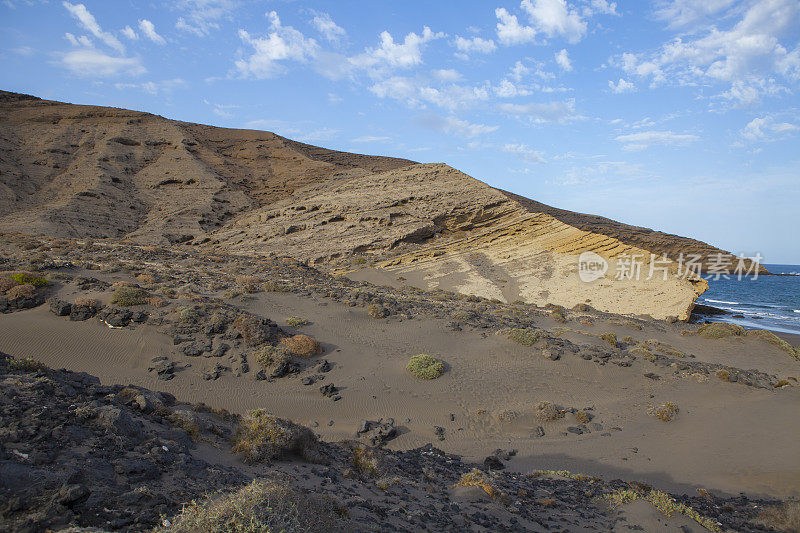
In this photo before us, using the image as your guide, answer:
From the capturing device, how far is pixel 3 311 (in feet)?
38.0

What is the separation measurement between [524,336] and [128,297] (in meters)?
12.8

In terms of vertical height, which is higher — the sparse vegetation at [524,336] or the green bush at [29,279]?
the green bush at [29,279]

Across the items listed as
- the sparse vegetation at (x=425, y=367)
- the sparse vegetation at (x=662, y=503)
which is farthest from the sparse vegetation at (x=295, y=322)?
the sparse vegetation at (x=662, y=503)

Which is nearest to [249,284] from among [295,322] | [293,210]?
[295,322]

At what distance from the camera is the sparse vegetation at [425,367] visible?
11703 mm

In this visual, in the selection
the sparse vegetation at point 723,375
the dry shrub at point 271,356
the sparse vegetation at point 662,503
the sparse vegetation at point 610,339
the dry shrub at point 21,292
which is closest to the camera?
the sparse vegetation at point 662,503

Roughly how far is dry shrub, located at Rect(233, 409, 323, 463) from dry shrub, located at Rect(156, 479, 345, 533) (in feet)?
6.07

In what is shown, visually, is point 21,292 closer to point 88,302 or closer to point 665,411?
point 88,302

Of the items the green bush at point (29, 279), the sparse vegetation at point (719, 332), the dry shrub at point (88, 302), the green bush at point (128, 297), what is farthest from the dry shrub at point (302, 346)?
the sparse vegetation at point (719, 332)

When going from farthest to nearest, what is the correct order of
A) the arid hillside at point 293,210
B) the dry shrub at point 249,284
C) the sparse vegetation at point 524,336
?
the arid hillside at point 293,210, the dry shrub at point 249,284, the sparse vegetation at point 524,336

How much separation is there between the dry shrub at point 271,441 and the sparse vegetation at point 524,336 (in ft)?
31.0

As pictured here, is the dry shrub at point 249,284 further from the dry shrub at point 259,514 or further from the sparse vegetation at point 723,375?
the sparse vegetation at point 723,375

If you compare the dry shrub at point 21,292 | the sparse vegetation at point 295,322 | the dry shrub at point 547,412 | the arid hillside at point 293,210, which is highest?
the arid hillside at point 293,210

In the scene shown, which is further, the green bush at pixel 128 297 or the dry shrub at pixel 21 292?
the green bush at pixel 128 297
